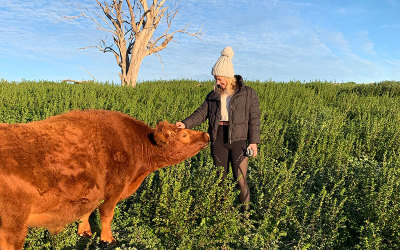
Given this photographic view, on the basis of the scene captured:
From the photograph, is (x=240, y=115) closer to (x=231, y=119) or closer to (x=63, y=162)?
(x=231, y=119)

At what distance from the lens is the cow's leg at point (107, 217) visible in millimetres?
3340

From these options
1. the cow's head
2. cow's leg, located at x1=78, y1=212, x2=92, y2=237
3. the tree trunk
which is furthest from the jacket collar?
the tree trunk

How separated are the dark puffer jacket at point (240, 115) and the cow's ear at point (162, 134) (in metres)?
0.79

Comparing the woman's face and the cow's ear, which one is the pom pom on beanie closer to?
the woman's face

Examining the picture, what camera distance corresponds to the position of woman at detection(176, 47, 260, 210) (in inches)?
165

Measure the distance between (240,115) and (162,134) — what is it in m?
1.28

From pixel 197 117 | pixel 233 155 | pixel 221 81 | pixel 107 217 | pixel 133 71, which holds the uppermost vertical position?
pixel 133 71

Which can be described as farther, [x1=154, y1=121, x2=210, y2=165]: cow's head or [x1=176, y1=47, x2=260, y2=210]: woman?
[x1=176, y1=47, x2=260, y2=210]: woman

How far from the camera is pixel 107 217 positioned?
343 centimetres

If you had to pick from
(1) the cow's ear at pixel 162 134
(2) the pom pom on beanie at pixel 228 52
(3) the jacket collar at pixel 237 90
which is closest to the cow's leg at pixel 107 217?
(1) the cow's ear at pixel 162 134

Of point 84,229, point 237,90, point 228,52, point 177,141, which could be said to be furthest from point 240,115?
point 84,229

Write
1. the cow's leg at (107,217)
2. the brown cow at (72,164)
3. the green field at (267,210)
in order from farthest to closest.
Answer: the green field at (267,210) < the cow's leg at (107,217) < the brown cow at (72,164)

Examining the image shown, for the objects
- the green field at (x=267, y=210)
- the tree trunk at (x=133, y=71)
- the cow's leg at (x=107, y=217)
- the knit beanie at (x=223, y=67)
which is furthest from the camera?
the tree trunk at (x=133, y=71)

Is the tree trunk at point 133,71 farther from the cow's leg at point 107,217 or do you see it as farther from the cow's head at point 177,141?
the cow's leg at point 107,217
